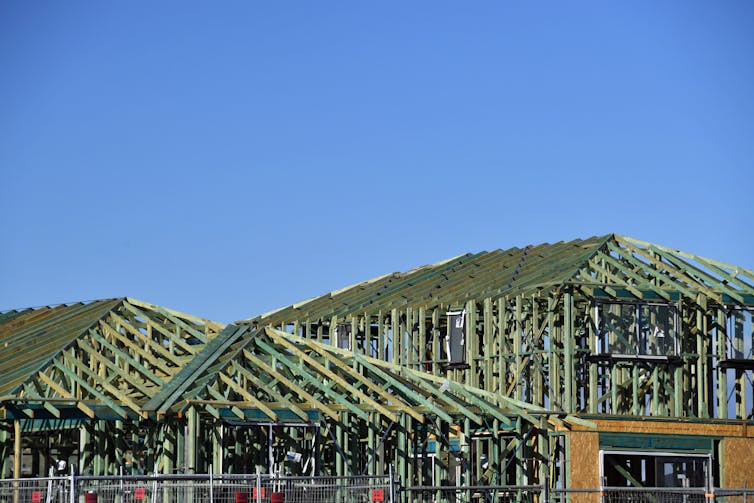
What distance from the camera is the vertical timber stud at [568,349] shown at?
38906 mm

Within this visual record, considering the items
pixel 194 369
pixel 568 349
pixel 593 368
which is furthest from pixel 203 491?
pixel 593 368

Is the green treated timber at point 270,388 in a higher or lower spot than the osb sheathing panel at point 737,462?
higher

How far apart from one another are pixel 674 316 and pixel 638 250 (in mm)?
4103

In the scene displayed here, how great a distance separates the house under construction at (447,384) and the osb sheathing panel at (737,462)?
0.05 meters

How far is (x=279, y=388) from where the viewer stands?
3672 centimetres

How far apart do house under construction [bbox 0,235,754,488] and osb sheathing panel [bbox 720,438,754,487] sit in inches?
2.0

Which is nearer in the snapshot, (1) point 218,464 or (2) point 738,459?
(1) point 218,464

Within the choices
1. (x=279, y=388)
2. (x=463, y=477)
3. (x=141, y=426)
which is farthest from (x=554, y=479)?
(x=141, y=426)

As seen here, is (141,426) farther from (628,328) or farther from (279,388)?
(628,328)

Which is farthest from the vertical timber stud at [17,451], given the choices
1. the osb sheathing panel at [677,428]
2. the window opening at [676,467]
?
the window opening at [676,467]

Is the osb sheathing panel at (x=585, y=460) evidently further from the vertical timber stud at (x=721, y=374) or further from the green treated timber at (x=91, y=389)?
the green treated timber at (x=91, y=389)

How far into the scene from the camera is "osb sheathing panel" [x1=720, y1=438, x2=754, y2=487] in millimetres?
39469

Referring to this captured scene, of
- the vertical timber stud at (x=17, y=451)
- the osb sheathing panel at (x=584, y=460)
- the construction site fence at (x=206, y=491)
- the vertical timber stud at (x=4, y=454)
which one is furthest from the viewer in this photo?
the osb sheathing panel at (x=584, y=460)

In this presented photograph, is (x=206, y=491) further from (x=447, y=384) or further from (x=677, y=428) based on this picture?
(x=677, y=428)
